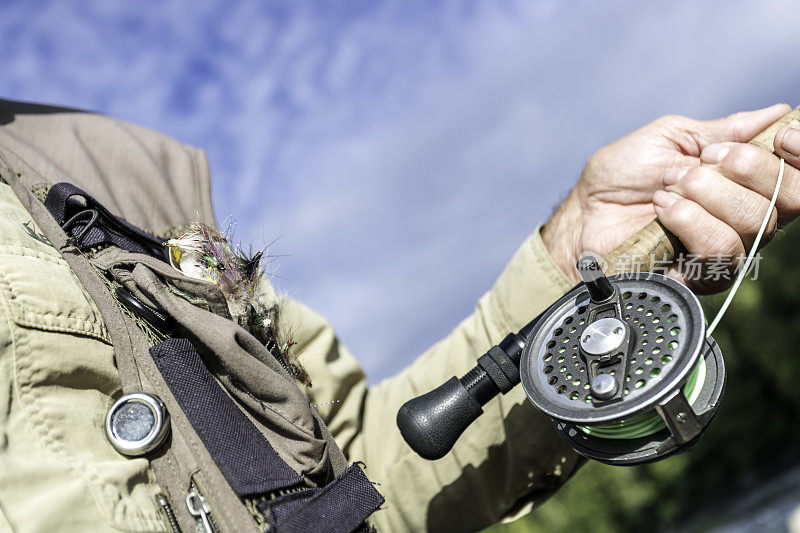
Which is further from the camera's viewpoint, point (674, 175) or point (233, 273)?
point (674, 175)

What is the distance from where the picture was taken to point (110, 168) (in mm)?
1949

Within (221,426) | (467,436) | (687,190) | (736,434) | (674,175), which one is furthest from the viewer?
(736,434)

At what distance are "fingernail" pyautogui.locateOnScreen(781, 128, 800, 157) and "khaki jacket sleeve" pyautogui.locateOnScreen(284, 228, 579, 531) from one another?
0.61m

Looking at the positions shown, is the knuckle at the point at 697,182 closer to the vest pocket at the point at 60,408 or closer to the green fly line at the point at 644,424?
the green fly line at the point at 644,424

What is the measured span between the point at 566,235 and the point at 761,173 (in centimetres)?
57

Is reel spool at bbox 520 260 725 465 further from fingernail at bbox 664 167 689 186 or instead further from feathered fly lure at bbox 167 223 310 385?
feathered fly lure at bbox 167 223 310 385

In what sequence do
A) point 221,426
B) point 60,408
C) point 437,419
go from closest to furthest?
point 60,408 < point 221,426 < point 437,419

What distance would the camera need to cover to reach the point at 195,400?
1.28 m

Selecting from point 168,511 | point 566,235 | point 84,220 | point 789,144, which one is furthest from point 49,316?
point 789,144

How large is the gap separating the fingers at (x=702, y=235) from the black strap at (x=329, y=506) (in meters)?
0.95

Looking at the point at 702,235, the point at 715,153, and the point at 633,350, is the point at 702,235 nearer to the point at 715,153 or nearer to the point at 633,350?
the point at 715,153

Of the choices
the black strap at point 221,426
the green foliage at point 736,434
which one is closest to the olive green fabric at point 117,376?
the black strap at point 221,426

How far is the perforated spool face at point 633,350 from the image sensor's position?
4.00 ft

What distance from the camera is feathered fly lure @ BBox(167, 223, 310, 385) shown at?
1553 millimetres
